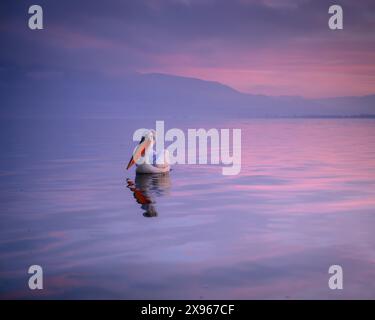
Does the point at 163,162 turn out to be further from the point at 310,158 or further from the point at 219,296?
the point at 219,296

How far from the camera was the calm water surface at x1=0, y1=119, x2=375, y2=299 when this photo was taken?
6.89 m

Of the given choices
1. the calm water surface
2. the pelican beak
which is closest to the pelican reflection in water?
the calm water surface

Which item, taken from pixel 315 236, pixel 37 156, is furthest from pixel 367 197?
pixel 37 156

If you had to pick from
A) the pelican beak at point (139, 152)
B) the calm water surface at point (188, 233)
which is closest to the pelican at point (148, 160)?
the pelican beak at point (139, 152)

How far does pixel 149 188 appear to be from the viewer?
13445 mm

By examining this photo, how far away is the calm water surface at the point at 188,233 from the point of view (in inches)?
271

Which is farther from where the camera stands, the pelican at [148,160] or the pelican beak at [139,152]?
the pelican beak at [139,152]

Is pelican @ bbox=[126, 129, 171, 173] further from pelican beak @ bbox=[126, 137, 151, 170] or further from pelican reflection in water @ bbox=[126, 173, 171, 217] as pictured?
pelican reflection in water @ bbox=[126, 173, 171, 217]

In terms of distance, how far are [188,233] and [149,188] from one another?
4.46 m

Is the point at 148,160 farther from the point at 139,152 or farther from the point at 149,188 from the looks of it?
the point at 149,188

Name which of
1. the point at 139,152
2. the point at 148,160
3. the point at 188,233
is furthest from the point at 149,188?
the point at 188,233

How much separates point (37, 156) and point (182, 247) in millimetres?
14004

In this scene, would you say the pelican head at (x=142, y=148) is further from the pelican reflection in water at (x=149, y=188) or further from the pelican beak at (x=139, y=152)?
the pelican reflection in water at (x=149, y=188)

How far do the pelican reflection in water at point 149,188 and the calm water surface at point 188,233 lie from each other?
51 millimetres
